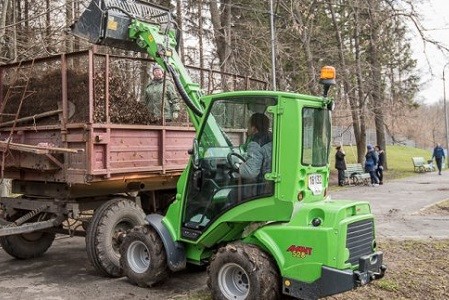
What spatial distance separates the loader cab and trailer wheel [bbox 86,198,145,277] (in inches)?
50.5

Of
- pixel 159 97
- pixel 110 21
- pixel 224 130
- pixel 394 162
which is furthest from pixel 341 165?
pixel 394 162

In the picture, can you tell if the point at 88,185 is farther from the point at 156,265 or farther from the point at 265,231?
the point at 265,231

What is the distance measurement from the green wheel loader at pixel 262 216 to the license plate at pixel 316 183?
0.4 inches

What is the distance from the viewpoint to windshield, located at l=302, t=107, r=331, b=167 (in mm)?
5184

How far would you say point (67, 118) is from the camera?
667cm

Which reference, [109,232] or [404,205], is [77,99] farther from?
[404,205]

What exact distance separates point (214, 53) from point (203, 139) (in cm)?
1183

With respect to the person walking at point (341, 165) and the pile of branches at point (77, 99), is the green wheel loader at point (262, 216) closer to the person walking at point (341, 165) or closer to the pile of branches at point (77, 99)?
the pile of branches at point (77, 99)

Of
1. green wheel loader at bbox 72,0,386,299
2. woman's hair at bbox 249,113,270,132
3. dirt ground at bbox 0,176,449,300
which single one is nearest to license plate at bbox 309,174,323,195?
green wheel loader at bbox 72,0,386,299

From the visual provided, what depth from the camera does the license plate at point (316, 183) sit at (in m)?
5.27

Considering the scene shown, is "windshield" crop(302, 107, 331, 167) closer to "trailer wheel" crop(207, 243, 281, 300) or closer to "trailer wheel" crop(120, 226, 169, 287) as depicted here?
"trailer wheel" crop(207, 243, 281, 300)

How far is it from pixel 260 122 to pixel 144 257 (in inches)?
88.3

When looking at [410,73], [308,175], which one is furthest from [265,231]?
[410,73]

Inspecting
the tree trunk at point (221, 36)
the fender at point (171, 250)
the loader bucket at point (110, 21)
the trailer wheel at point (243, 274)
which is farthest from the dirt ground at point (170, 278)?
the tree trunk at point (221, 36)
